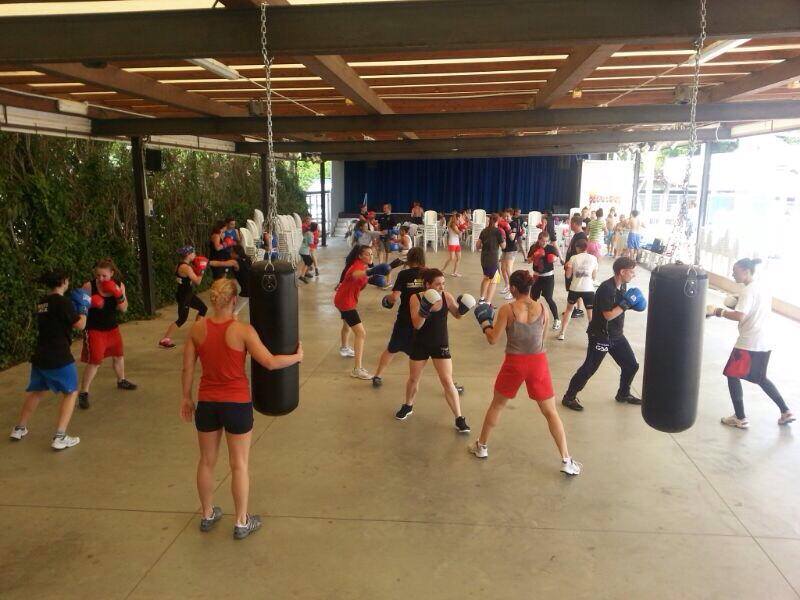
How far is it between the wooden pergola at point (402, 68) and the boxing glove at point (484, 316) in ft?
5.51

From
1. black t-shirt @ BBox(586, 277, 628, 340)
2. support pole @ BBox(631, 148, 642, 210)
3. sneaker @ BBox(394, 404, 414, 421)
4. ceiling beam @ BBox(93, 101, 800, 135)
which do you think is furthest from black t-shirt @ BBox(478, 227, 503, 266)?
support pole @ BBox(631, 148, 642, 210)

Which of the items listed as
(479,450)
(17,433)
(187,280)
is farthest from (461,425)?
(187,280)

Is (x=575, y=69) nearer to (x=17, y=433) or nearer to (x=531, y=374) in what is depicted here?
(x=531, y=374)

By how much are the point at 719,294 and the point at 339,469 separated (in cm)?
929

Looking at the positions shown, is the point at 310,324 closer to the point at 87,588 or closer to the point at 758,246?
the point at 87,588

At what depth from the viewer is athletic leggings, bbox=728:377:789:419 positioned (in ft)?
15.7

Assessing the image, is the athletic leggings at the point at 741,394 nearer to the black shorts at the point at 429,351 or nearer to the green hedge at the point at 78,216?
the black shorts at the point at 429,351

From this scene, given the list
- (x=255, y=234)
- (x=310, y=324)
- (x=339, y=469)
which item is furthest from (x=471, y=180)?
(x=339, y=469)

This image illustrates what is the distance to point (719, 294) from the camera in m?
11.0

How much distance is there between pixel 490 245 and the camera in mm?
8984

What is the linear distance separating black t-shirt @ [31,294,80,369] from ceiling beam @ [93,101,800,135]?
4083 millimetres

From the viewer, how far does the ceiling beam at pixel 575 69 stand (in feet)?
13.4

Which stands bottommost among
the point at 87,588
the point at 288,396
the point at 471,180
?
the point at 87,588

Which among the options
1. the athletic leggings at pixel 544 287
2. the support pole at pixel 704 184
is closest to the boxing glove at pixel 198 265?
the athletic leggings at pixel 544 287
